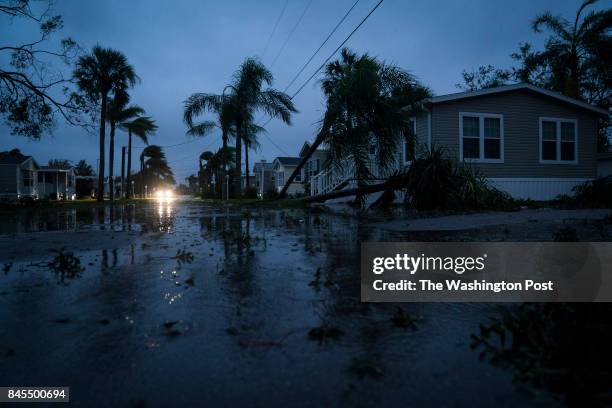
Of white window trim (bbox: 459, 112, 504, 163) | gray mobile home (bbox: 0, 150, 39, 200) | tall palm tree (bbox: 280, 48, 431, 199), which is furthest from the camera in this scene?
gray mobile home (bbox: 0, 150, 39, 200)

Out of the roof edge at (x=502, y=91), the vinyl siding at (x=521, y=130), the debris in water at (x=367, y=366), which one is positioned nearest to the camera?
the debris in water at (x=367, y=366)

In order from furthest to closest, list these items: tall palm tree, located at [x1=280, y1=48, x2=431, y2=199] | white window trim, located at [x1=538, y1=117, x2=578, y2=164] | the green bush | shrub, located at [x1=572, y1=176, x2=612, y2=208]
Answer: white window trim, located at [x1=538, y1=117, x2=578, y2=164], tall palm tree, located at [x1=280, y1=48, x2=431, y2=199], shrub, located at [x1=572, y1=176, x2=612, y2=208], the green bush

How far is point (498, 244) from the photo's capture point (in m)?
5.23

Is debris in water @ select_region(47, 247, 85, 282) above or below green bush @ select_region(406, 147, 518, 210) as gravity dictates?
below

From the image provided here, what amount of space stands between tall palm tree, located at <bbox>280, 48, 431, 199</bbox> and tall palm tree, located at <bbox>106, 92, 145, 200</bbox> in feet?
71.0

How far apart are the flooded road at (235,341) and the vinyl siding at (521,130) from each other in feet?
44.5

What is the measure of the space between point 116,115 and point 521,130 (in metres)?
33.6

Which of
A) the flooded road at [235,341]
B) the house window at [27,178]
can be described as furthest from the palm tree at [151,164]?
the flooded road at [235,341]

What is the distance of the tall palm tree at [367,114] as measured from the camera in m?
14.6

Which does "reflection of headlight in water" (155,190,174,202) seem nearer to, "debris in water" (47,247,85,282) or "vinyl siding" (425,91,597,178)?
"vinyl siding" (425,91,597,178)

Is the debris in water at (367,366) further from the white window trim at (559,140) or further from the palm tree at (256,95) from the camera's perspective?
the palm tree at (256,95)

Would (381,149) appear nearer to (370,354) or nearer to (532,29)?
(370,354)

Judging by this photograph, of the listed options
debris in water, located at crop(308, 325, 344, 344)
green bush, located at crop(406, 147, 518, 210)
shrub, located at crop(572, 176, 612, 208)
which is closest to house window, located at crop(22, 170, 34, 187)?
green bush, located at crop(406, 147, 518, 210)

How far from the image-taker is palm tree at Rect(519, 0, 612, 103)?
897 inches
